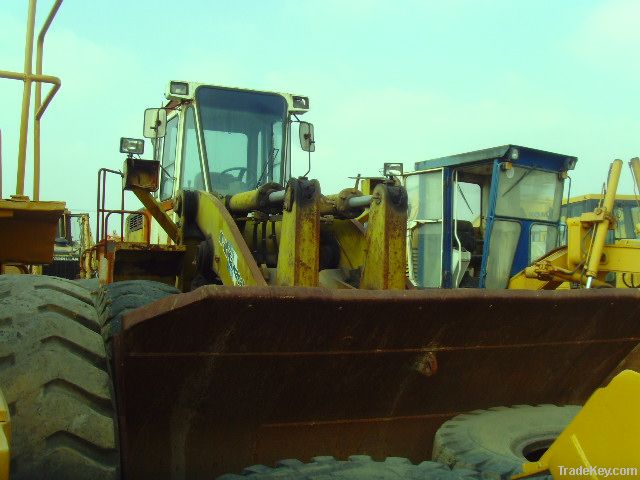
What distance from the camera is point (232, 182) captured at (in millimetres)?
5898

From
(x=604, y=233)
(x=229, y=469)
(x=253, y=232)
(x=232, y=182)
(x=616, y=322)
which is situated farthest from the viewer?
(x=604, y=233)

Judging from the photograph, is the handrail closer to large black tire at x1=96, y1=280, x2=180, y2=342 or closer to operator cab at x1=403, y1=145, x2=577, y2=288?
large black tire at x1=96, y1=280, x2=180, y2=342

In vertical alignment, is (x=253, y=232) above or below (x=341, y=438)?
above

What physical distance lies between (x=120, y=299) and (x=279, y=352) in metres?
1.04

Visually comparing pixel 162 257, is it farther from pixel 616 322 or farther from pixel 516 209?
pixel 516 209

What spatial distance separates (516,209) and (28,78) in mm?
6897

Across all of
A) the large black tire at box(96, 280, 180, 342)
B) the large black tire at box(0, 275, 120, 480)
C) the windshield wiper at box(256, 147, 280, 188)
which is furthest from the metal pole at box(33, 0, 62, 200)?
the windshield wiper at box(256, 147, 280, 188)

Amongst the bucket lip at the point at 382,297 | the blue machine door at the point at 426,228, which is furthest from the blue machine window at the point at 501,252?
the bucket lip at the point at 382,297

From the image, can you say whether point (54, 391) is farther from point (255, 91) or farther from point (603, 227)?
point (603, 227)

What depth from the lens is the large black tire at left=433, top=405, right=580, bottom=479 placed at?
318 centimetres

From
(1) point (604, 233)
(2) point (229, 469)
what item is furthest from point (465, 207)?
(2) point (229, 469)

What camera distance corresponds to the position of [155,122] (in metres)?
5.76

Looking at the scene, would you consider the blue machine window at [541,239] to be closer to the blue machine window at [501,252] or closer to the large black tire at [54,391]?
the blue machine window at [501,252]

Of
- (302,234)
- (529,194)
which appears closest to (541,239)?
(529,194)
